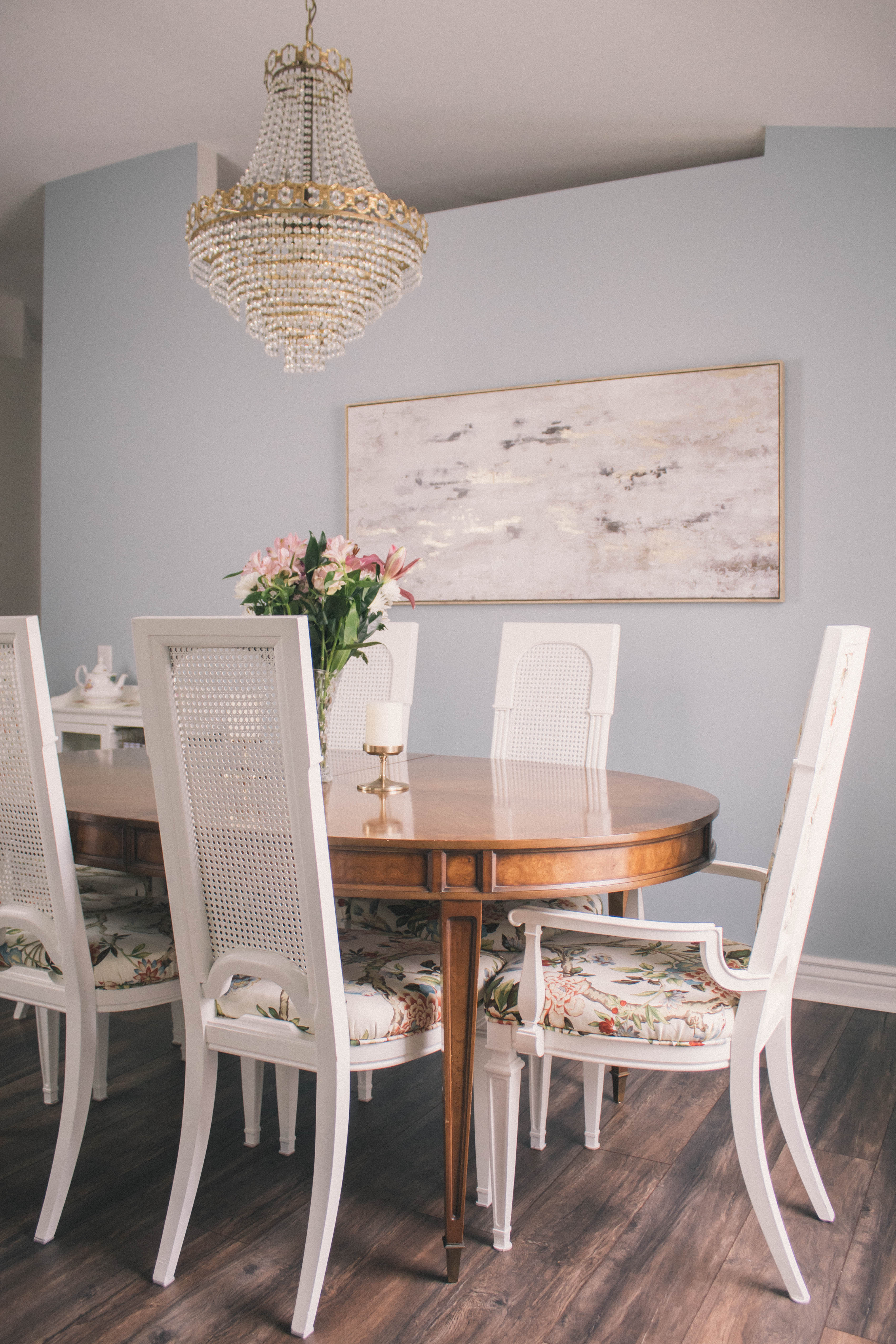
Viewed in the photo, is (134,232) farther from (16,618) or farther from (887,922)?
(887,922)

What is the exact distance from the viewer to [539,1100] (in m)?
2.18

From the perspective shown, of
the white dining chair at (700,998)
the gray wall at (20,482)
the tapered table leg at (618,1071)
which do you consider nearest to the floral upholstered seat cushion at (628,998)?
the white dining chair at (700,998)

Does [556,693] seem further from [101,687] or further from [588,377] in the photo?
[101,687]

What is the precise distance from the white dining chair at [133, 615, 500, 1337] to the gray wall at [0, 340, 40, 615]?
511 centimetres

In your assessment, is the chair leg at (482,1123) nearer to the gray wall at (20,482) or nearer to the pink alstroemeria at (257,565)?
the pink alstroemeria at (257,565)

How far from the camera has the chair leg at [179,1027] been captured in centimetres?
256

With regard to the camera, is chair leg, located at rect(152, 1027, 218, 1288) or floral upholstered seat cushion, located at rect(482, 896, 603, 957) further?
floral upholstered seat cushion, located at rect(482, 896, 603, 957)

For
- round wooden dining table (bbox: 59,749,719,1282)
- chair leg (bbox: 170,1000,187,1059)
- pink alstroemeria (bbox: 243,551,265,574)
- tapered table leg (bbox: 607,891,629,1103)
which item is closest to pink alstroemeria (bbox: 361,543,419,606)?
pink alstroemeria (bbox: 243,551,265,574)

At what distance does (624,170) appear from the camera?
365 cm

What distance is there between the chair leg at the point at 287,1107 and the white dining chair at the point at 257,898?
0.43m

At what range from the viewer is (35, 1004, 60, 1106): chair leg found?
7.68 feet

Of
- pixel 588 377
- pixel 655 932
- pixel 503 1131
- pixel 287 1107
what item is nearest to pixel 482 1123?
pixel 503 1131

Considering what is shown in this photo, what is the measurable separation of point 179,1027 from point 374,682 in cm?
113

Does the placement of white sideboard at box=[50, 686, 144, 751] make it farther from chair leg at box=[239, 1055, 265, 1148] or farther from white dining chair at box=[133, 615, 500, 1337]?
white dining chair at box=[133, 615, 500, 1337]
